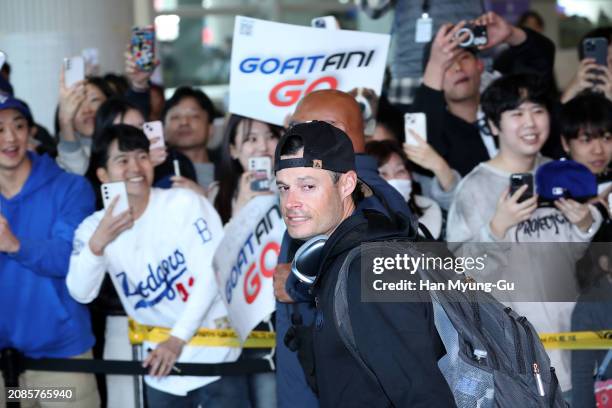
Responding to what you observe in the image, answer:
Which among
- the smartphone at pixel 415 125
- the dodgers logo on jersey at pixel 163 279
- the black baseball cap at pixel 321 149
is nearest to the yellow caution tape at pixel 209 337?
the dodgers logo on jersey at pixel 163 279

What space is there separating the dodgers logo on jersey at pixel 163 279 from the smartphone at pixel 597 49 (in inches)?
101

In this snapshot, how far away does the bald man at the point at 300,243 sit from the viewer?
362cm

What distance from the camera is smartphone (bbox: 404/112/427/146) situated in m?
4.88

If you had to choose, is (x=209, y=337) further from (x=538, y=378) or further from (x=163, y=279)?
(x=538, y=378)

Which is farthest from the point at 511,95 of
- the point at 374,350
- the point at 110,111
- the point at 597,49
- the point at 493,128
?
the point at 374,350

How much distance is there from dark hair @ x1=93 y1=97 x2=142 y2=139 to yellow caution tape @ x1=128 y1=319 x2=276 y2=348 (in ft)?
4.15

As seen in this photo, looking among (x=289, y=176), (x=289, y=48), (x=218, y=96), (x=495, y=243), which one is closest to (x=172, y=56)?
(x=218, y=96)

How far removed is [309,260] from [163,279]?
188 cm

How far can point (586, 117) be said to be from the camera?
496cm

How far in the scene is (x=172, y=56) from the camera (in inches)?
586

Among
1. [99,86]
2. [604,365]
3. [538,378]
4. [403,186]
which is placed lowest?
[604,365]

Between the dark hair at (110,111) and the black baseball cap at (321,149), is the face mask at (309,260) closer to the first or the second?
the black baseball cap at (321,149)

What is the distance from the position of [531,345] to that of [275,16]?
41.4 feet

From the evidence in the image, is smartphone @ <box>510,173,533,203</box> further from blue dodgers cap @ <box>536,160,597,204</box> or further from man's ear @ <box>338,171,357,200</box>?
man's ear @ <box>338,171,357,200</box>
